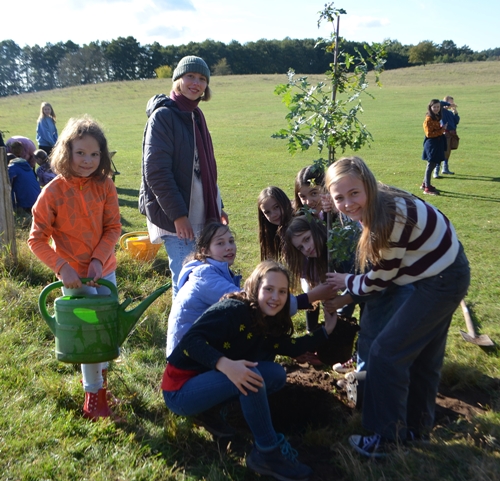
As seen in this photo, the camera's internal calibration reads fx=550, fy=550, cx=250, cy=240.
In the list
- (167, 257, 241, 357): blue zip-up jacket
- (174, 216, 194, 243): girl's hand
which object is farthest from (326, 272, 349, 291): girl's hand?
(174, 216, 194, 243): girl's hand

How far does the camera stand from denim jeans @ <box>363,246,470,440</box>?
2.81 m

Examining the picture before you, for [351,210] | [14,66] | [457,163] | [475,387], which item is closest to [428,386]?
[475,387]

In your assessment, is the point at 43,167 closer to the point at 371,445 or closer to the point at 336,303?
the point at 336,303

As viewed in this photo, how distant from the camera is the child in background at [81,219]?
10.7 ft

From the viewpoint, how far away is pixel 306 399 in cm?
364

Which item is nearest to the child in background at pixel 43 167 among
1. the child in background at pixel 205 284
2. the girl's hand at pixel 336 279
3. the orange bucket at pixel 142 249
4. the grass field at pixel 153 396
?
the grass field at pixel 153 396

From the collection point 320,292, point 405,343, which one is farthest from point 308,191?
point 405,343

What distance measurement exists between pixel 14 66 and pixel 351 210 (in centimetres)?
8332

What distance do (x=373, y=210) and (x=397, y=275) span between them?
430 mm

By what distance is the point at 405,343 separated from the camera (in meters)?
2.85

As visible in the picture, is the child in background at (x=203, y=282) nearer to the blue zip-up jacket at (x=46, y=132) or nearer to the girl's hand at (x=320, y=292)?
the girl's hand at (x=320, y=292)

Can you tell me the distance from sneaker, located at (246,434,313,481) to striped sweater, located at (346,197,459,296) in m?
1.02

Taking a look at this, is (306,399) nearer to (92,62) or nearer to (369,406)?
(369,406)

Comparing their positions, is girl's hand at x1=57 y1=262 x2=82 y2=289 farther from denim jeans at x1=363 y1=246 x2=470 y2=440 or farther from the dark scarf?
denim jeans at x1=363 y1=246 x2=470 y2=440
